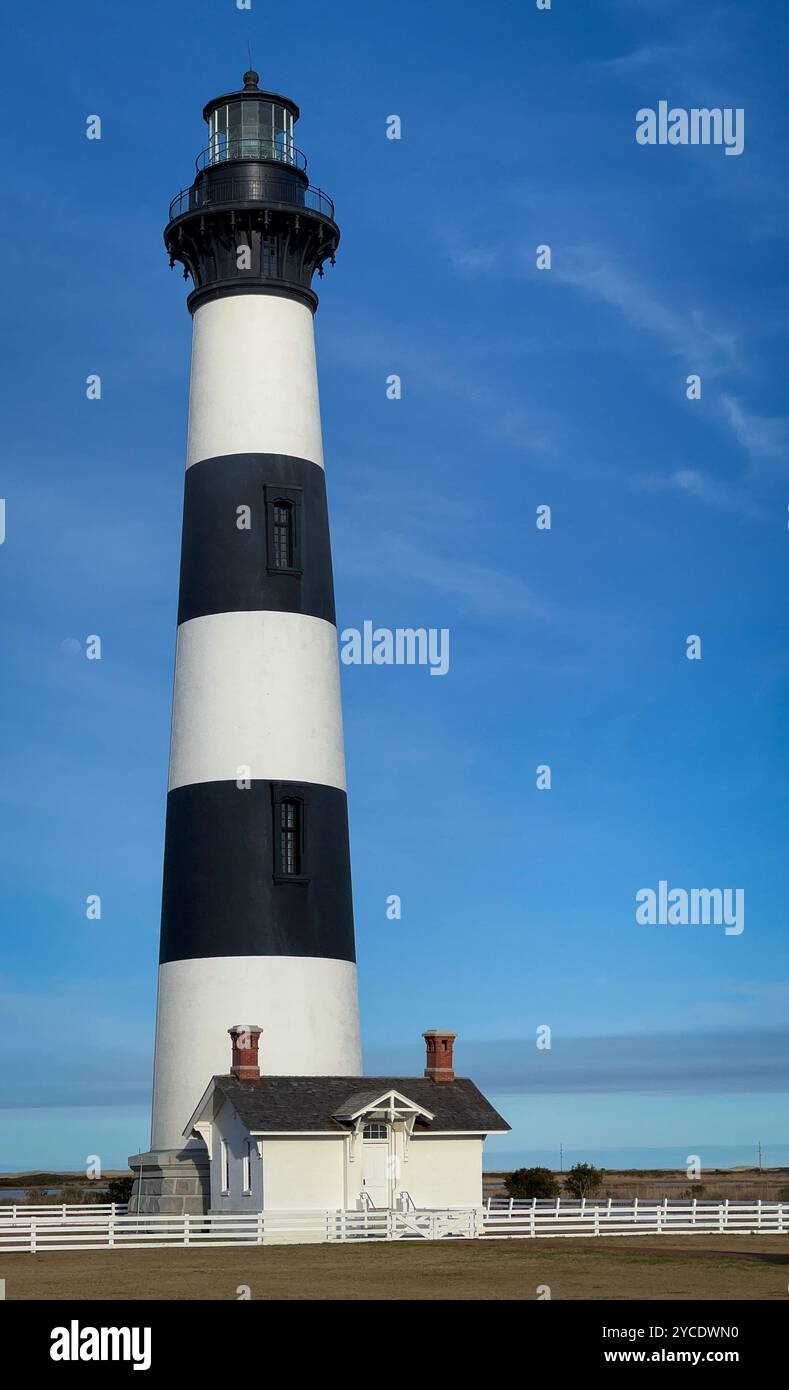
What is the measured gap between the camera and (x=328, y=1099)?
35688 mm

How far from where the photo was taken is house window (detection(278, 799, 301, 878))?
119 ft

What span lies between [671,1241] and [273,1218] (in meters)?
8.54

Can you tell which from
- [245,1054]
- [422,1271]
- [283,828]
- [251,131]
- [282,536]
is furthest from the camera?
[251,131]

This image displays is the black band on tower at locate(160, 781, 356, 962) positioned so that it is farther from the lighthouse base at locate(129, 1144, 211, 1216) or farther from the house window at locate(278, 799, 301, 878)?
the lighthouse base at locate(129, 1144, 211, 1216)

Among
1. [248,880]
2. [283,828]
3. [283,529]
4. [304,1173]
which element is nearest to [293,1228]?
[304,1173]

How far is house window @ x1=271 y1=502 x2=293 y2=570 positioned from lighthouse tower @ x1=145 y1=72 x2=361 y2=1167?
44 millimetres

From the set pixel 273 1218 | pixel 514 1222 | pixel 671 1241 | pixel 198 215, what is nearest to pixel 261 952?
pixel 273 1218

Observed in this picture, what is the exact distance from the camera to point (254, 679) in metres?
36.8

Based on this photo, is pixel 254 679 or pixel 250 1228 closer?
pixel 250 1228

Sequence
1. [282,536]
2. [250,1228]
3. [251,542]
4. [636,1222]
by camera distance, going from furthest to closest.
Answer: [636,1222] < [282,536] < [251,542] < [250,1228]

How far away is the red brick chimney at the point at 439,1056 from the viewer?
3862 cm

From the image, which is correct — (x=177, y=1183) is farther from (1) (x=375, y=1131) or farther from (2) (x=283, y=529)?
(2) (x=283, y=529)

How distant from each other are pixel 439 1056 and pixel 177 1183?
6.26 m

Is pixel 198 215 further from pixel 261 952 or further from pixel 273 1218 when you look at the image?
pixel 273 1218
